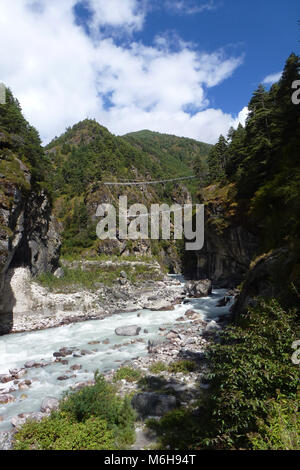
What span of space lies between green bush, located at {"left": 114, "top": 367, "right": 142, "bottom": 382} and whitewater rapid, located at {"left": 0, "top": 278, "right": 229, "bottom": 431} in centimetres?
130

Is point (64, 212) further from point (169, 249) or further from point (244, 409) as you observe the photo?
point (244, 409)

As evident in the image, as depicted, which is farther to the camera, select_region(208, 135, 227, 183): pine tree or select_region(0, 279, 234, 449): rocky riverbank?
select_region(208, 135, 227, 183): pine tree

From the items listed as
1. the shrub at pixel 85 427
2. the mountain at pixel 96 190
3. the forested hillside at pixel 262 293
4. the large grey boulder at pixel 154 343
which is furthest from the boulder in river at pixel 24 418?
the mountain at pixel 96 190

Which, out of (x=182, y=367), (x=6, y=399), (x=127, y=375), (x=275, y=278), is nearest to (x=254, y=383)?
(x=182, y=367)

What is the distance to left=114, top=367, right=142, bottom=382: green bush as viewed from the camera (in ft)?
33.9

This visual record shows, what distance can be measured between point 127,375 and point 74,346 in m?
6.47

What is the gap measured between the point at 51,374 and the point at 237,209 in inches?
932

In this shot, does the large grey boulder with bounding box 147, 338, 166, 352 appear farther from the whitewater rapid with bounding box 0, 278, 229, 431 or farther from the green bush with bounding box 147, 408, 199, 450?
the green bush with bounding box 147, 408, 199, 450

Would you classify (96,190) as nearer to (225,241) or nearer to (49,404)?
(225,241)

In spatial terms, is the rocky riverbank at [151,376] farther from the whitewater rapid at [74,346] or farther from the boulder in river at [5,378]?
the whitewater rapid at [74,346]

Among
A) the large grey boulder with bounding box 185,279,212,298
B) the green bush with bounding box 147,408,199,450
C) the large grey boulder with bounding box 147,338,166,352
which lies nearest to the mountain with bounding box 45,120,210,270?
the large grey boulder with bounding box 185,279,212,298

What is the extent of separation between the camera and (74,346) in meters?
15.6
